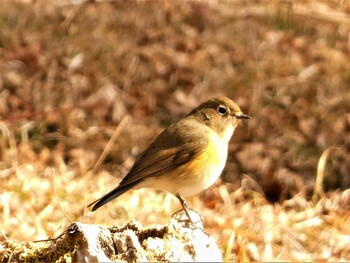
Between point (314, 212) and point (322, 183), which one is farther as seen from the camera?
point (322, 183)

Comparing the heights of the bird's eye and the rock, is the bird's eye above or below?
below

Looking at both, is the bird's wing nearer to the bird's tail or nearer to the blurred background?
the bird's tail

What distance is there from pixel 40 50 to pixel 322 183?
361cm

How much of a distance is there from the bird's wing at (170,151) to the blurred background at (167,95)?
0.78 meters

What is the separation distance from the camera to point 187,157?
18.5 ft

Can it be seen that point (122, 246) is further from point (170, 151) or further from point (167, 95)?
point (167, 95)

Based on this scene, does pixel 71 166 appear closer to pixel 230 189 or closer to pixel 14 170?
pixel 14 170

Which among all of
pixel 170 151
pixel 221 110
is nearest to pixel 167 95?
pixel 221 110

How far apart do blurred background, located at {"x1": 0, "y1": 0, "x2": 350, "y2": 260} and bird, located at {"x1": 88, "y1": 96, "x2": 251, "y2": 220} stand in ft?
2.45

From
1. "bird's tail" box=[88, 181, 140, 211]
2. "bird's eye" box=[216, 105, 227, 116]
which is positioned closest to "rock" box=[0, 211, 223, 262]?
"bird's tail" box=[88, 181, 140, 211]

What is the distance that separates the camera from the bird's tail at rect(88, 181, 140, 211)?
16.7 ft

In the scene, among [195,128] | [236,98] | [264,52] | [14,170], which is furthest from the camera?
[264,52]

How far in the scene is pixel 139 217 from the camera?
6355mm

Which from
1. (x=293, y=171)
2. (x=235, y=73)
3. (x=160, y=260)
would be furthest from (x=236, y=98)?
(x=160, y=260)
